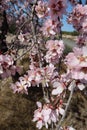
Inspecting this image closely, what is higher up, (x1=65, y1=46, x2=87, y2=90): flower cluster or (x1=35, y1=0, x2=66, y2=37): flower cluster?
(x1=35, y1=0, x2=66, y2=37): flower cluster

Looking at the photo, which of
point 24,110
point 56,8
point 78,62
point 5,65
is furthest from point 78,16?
point 24,110

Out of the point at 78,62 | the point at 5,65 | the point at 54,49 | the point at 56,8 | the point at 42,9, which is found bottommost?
the point at 78,62

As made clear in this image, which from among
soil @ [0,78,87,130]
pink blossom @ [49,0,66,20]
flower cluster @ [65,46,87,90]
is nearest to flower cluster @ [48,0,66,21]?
pink blossom @ [49,0,66,20]

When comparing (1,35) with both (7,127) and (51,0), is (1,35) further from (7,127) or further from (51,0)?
(51,0)

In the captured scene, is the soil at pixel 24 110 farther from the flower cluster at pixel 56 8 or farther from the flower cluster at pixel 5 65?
the flower cluster at pixel 56 8

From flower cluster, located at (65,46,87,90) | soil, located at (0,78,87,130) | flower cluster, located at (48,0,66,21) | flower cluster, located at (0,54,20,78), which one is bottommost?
flower cluster, located at (65,46,87,90)

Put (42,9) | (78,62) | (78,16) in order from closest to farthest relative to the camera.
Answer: (78,62), (78,16), (42,9)

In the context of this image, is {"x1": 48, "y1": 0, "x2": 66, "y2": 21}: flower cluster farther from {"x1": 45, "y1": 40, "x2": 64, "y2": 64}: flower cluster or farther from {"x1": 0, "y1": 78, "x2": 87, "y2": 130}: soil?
{"x1": 0, "y1": 78, "x2": 87, "y2": 130}: soil

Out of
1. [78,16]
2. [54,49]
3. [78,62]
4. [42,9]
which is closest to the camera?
[78,62]

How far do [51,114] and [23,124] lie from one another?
8.36ft

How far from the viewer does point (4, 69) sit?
2957 mm

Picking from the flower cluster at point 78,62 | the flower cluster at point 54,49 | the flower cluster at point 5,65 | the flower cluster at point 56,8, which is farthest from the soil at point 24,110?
the flower cluster at point 78,62

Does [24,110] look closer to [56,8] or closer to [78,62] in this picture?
[56,8]

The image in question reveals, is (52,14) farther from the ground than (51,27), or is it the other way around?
(51,27)
